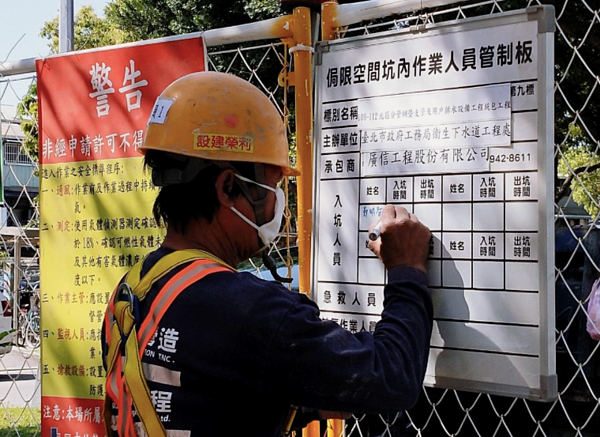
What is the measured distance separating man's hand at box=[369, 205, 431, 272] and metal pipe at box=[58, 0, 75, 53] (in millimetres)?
1695

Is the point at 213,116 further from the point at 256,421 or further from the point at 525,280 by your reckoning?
the point at 525,280

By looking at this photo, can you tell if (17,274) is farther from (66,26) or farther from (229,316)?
(229,316)

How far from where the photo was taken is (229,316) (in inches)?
57.2

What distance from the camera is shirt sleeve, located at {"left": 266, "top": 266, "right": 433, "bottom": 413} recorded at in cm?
145

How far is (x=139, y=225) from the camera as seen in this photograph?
2.57 metres

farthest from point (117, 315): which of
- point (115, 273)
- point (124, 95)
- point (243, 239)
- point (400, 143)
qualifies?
point (124, 95)

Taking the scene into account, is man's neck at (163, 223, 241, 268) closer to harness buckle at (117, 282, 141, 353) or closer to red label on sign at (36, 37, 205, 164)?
harness buckle at (117, 282, 141, 353)

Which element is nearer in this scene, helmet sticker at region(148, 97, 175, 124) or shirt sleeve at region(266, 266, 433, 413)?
shirt sleeve at region(266, 266, 433, 413)

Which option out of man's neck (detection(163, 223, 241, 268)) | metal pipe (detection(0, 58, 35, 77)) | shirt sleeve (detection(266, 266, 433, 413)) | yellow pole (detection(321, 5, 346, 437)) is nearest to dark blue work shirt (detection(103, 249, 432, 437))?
shirt sleeve (detection(266, 266, 433, 413))

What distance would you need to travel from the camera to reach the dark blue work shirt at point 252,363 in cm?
145

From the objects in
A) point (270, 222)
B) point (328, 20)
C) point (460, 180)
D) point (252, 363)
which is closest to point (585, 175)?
point (328, 20)

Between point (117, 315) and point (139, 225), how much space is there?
948 millimetres

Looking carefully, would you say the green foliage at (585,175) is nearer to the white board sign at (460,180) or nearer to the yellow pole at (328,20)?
the white board sign at (460,180)

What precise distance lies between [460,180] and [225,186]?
0.56 m
